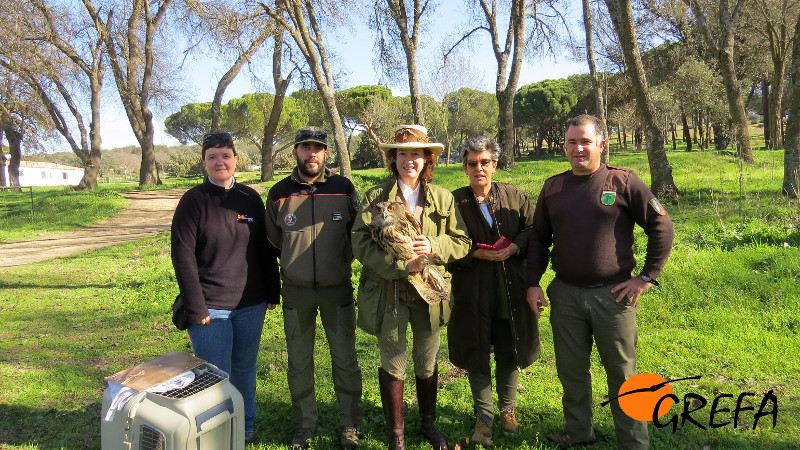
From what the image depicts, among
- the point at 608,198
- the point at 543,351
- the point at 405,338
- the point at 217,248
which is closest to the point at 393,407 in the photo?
the point at 405,338

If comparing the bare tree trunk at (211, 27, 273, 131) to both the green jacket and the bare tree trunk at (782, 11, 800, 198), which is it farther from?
the green jacket

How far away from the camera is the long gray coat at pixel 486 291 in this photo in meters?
3.36

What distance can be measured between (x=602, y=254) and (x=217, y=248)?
7.91ft

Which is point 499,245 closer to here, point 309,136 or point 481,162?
point 481,162

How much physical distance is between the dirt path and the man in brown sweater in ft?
38.2

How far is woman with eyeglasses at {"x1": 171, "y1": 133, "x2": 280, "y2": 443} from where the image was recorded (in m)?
3.11

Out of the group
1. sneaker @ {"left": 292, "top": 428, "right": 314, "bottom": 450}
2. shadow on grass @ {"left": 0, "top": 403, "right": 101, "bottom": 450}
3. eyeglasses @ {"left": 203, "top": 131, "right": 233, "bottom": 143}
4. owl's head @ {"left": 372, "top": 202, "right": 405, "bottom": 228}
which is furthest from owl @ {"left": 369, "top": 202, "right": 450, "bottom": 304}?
shadow on grass @ {"left": 0, "top": 403, "right": 101, "bottom": 450}

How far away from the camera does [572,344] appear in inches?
124

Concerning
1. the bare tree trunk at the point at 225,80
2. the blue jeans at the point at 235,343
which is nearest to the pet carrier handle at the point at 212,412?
the blue jeans at the point at 235,343

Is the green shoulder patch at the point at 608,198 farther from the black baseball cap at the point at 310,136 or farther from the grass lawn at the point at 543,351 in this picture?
the black baseball cap at the point at 310,136

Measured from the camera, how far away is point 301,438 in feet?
11.4

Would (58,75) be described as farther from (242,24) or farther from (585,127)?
(585,127)

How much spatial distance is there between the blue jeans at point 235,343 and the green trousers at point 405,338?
938 mm

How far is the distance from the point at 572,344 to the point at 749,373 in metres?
2.02
